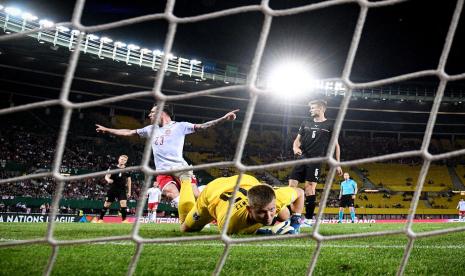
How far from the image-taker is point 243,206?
10.9 feet

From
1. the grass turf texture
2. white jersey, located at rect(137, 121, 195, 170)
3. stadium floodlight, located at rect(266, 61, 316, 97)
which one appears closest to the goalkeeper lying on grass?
the grass turf texture

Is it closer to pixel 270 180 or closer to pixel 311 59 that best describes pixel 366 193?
pixel 270 180

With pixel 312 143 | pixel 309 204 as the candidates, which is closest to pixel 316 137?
pixel 312 143

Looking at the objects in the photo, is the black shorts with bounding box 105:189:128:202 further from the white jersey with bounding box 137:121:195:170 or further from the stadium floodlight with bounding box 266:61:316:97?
the stadium floodlight with bounding box 266:61:316:97

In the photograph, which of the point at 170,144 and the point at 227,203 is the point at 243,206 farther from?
the point at 170,144

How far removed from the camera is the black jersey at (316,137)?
18.2ft

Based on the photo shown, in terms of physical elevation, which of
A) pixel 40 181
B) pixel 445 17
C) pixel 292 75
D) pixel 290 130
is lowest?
pixel 40 181

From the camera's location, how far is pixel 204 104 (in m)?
24.1

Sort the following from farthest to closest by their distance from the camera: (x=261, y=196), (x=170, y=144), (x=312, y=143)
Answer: (x=312, y=143) < (x=170, y=144) < (x=261, y=196)

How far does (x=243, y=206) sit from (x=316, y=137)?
2508 mm

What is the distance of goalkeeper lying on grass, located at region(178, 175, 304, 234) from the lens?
2941 mm

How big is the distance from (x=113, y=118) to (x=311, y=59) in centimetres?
1206

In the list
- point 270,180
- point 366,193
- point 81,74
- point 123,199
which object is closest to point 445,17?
point 366,193

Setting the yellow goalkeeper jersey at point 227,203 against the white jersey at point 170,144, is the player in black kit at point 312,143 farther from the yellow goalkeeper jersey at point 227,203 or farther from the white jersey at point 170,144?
the yellow goalkeeper jersey at point 227,203
